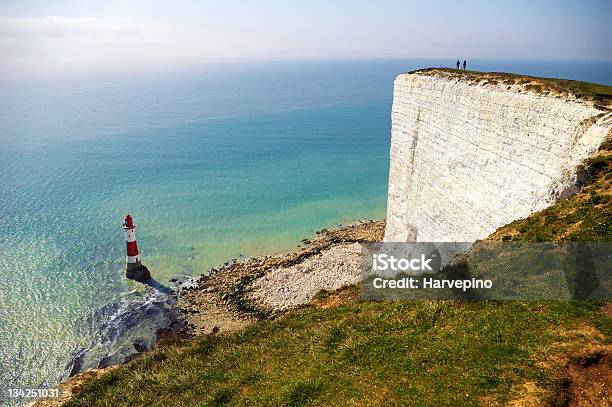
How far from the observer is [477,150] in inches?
949

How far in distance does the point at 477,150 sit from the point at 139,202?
46486 mm

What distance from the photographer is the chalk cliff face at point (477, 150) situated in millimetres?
19031

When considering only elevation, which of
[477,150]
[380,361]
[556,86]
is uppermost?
[556,86]

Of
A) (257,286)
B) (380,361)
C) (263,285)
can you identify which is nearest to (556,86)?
(380,361)

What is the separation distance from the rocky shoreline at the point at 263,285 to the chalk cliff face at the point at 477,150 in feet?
21.9

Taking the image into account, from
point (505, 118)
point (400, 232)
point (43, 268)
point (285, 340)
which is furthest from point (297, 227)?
point (285, 340)

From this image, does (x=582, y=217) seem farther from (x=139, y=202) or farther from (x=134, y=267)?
(x=139, y=202)

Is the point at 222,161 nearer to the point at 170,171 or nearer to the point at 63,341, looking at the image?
the point at 170,171

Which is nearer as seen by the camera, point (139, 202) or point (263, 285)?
point (263, 285)

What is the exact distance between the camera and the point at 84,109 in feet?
438

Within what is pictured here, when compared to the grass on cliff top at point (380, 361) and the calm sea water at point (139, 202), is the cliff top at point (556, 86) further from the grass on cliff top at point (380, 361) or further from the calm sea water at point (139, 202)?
the calm sea water at point (139, 202)

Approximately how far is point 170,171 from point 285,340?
60851 millimetres

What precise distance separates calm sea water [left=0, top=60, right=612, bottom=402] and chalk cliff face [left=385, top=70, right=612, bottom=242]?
18302mm

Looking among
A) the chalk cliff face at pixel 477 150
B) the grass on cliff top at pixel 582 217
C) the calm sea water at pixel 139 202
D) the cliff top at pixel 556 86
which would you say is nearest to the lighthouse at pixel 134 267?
the calm sea water at pixel 139 202
